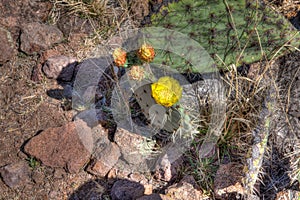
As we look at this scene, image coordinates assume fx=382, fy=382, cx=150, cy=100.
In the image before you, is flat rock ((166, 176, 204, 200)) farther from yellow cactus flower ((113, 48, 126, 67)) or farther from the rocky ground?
yellow cactus flower ((113, 48, 126, 67))

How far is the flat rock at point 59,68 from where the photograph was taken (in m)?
2.41

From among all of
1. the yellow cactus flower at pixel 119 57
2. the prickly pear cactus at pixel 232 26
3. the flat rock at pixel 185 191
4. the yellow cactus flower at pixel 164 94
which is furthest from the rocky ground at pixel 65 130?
the yellow cactus flower at pixel 164 94

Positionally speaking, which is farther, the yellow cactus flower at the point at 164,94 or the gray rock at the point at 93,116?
the gray rock at the point at 93,116

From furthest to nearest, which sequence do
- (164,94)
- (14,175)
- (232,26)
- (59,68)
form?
(59,68) < (14,175) < (232,26) < (164,94)

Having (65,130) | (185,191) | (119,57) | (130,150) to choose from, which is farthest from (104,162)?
(119,57)

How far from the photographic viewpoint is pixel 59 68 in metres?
2.42

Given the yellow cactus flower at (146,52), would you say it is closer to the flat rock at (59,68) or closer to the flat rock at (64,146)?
the flat rock at (64,146)

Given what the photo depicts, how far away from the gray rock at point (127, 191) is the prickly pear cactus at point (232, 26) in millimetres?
685

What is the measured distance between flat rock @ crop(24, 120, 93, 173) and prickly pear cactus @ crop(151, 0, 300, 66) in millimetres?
628

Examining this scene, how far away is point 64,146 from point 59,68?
1.76 feet

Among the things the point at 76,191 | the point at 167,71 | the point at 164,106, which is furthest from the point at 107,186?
the point at 167,71

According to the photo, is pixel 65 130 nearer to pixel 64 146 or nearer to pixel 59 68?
pixel 64 146

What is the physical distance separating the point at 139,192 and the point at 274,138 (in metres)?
0.82

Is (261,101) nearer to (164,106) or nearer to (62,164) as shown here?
(164,106)
